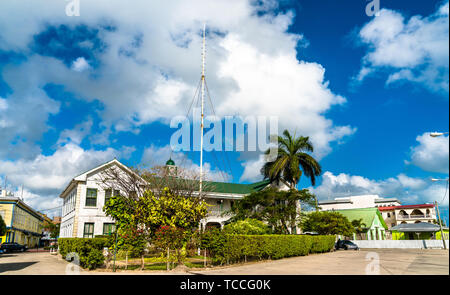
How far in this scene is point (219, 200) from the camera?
3694cm

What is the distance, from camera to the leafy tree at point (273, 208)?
1208 inches

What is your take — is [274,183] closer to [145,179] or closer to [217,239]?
[145,179]

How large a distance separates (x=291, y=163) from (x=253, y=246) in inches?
753

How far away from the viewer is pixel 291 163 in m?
37.3

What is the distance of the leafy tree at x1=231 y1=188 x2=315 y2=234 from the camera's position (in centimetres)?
3069

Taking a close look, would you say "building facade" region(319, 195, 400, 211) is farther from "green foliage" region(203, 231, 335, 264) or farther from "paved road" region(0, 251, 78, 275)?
"paved road" region(0, 251, 78, 275)

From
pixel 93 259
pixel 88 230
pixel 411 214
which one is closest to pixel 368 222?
pixel 411 214

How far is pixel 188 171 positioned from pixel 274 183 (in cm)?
1383

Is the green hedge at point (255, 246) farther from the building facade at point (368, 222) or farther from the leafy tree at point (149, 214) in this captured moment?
the building facade at point (368, 222)

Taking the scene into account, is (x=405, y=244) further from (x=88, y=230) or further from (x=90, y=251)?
(x=90, y=251)

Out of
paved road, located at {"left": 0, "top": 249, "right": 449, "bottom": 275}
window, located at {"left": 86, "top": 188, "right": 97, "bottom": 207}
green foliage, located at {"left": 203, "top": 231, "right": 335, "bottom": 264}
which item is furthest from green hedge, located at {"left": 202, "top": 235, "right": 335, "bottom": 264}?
window, located at {"left": 86, "top": 188, "right": 97, "bottom": 207}

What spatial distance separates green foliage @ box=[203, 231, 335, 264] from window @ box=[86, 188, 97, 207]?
16.6 metres

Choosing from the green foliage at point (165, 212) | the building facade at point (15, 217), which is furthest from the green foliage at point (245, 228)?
the building facade at point (15, 217)
